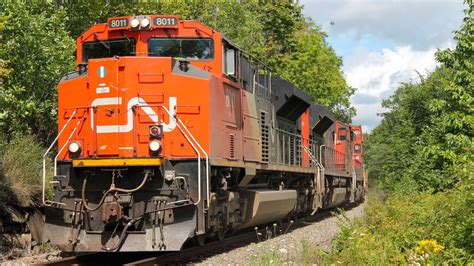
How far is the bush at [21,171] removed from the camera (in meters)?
10.8

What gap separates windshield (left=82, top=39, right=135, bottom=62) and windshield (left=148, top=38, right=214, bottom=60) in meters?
0.37

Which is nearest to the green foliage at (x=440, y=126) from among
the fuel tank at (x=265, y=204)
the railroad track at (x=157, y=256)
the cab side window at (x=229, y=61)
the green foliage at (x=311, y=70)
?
the fuel tank at (x=265, y=204)

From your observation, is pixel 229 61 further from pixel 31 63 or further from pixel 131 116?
pixel 31 63

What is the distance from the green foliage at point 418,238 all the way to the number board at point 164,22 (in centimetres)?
429

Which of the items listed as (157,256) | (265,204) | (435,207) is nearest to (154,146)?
(157,256)

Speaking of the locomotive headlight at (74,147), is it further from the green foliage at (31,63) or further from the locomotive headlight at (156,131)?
the green foliage at (31,63)

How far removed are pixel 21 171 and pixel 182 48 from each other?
14.7ft

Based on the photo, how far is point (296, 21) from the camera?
34094 millimetres

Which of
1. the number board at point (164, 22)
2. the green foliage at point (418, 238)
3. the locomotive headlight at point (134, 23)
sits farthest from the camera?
the number board at point (164, 22)

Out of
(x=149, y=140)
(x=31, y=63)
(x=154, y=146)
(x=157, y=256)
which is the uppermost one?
(x=31, y=63)

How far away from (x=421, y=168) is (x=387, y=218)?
8.26 m

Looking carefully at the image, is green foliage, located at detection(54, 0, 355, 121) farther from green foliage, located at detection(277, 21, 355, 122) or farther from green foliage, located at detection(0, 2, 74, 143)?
green foliage, located at detection(0, 2, 74, 143)

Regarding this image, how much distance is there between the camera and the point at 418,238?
7617 mm

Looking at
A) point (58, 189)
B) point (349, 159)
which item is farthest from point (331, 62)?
point (58, 189)
